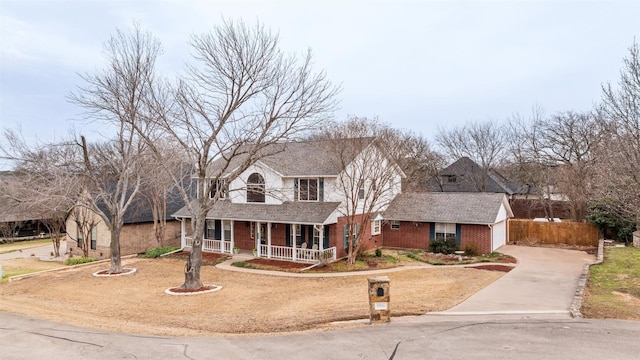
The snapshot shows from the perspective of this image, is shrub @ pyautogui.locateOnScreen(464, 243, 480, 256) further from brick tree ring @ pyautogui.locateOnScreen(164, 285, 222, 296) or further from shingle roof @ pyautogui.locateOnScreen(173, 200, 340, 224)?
brick tree ring @ pyautogui.locateOnScreen(164, 285, 222, 296)

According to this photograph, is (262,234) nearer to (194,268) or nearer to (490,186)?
(194,268)

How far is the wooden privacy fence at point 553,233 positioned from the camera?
28.0 meters

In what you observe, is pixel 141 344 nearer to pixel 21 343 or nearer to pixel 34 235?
pixel 21 343

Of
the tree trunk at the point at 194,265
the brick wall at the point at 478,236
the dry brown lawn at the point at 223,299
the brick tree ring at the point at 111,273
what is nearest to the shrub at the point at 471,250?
the brick wall at the point at 478,236

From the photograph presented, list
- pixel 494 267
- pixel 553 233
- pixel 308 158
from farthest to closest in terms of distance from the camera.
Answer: pixel 553 233 → pixel 308 158 → pixel 494 267

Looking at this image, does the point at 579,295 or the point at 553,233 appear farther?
the point at 553,233

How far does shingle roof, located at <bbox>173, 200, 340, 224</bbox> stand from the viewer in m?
22.7

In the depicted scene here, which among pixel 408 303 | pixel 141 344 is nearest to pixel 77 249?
pixel 141 344

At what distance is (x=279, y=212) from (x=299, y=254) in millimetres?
2657

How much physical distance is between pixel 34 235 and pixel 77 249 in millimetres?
17653

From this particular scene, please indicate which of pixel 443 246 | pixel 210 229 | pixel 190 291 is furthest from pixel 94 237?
pixel 443 246

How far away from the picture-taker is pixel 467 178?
45625 millimetres

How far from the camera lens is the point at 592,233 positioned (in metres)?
27.9

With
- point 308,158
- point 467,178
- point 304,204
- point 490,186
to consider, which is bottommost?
point 304,204
